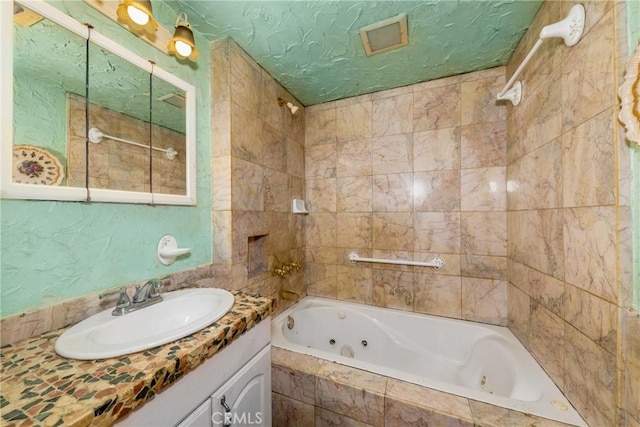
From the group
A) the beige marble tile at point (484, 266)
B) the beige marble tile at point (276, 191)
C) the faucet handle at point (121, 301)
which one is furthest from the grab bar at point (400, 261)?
the faucet handle at point (121, 301)

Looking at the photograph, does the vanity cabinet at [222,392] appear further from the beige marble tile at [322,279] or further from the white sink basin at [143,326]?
the beige marble tile at [322,279]

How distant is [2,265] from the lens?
0.68 m

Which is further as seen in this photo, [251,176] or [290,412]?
[251,176]

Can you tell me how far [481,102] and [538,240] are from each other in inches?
42.1

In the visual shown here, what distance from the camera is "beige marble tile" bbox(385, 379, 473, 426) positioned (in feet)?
3.06

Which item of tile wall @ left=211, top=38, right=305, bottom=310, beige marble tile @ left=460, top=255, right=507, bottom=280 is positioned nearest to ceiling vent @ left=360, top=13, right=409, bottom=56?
tile wall @ left=211, top=38, right=305, bottom=310

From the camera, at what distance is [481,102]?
65.9 inches

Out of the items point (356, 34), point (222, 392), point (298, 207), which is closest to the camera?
point (222, 392)

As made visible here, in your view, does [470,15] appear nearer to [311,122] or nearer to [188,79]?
[311,122]

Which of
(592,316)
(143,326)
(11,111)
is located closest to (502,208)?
(592,316)

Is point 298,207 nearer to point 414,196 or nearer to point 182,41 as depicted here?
point 414,196

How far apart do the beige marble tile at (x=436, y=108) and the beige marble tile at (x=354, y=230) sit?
0.85 m

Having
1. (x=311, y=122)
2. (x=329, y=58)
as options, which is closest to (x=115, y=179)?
(x=329, y=58)

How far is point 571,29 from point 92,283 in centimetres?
213
